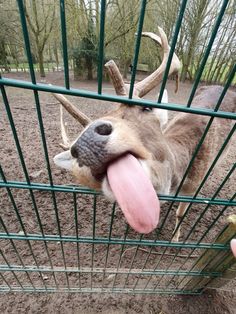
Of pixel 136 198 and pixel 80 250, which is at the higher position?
pixel 136 198

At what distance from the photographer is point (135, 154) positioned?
148 centimetres

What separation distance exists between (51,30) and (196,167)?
14.9 metres

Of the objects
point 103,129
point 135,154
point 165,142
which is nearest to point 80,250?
point 165,142

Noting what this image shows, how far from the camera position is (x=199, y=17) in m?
14.3

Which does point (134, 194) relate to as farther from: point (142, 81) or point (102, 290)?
point (102, 290)

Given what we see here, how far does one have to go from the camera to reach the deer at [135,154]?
1.21 m

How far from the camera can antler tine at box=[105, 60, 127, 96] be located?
189 cm

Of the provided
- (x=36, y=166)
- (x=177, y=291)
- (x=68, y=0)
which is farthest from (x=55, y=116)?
(x=68, y=0)

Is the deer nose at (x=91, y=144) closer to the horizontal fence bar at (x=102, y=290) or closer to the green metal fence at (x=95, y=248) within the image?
the green metal fence at (x=95, y=248)

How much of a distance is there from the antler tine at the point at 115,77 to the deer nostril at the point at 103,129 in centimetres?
63

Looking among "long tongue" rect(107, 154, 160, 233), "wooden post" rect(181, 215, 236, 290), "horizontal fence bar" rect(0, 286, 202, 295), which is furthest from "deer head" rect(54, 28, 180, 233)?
"horizontal fence bar" rect(0, 286, 202, 295)

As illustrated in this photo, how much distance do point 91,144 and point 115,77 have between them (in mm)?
818

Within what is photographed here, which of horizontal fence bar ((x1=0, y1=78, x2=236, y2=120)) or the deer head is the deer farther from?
horizontal fence bar ((x1=0, y1=78, x2=236, y2=120))

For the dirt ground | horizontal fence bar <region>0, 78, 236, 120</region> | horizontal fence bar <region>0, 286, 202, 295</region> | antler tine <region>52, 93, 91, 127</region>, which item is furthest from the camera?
the dirt ground
